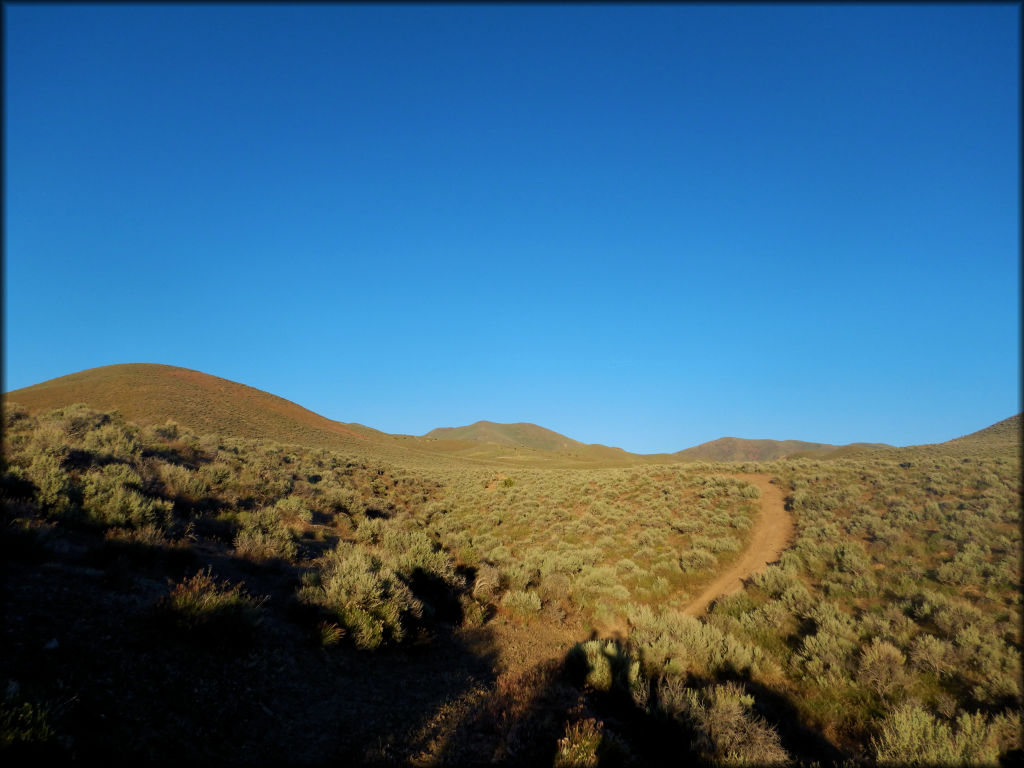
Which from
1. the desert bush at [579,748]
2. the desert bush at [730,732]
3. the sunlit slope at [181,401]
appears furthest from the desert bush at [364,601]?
the sunlit slope at [181,401]

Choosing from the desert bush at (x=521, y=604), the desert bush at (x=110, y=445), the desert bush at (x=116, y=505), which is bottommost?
the desert bush at (x=521, y=604)

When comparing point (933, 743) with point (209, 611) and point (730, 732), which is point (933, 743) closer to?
point (730, 732)

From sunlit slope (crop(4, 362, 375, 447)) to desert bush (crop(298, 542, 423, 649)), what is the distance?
46447 mm

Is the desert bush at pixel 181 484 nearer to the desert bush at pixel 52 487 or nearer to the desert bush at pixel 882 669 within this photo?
the desert bush at pixel 52 487

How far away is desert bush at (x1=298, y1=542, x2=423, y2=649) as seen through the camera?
775 cm

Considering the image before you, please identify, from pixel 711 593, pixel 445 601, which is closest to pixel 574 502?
pixel 711 593

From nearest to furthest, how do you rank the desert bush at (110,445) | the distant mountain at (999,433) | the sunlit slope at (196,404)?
the desert bush at (110,445)
the distant mountain at (999,433)
the sunlit slope at (196,404)

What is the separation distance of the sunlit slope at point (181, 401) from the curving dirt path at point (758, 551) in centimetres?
5003

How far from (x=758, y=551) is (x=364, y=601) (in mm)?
14331

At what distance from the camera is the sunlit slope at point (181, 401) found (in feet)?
164

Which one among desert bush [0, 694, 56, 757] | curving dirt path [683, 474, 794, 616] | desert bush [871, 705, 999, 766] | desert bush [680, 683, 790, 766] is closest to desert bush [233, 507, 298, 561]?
desert bush [0, 694, 56, 757]

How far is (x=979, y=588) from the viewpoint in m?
10.4

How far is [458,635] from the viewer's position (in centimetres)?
979

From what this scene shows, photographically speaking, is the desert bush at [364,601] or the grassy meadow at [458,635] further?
the desert bush at [364,601]
